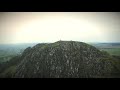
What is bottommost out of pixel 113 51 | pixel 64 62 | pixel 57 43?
pixel 64 62

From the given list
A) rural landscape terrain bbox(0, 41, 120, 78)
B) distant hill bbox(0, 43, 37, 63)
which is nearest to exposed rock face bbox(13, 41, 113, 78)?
rural landscape terrain bbox(0, 41, 120, 78)

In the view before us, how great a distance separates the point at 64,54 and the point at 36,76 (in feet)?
3.18

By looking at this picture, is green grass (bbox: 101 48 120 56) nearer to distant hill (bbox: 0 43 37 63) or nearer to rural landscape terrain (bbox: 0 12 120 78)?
rural landscape terrain (bbox: 0 12 120 78)

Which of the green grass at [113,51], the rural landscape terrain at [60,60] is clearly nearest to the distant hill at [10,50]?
the rural landscape terrain at [60,60]

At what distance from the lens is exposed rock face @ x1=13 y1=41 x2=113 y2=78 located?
455 cm

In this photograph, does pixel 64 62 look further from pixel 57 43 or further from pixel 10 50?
pixel 10 50

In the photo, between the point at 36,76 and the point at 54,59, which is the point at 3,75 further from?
the point at 54,59

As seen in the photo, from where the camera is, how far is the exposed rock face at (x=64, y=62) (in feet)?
14.9

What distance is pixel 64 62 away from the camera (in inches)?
183

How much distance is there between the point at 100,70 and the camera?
4.54 meters

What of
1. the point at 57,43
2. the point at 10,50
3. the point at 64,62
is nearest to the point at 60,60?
the point at 64,62
